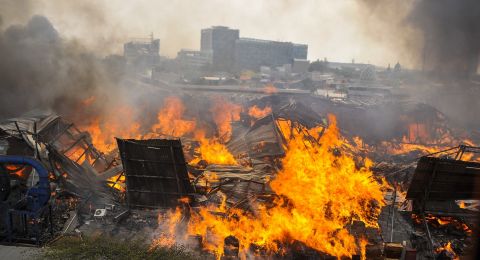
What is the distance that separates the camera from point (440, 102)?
31172 mm

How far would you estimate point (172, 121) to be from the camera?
2311 centimetres

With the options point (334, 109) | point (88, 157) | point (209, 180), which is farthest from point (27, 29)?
point (334, 109)

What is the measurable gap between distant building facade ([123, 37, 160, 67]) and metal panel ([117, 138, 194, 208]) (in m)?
40.1

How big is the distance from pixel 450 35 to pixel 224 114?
19.8 m

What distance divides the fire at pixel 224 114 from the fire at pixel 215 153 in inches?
130

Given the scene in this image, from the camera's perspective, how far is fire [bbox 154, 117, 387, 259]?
33.8 feet

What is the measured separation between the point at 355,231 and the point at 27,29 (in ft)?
81.2

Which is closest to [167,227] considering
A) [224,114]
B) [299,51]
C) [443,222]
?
[443,222]

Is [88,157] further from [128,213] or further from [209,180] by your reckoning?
[209,180]

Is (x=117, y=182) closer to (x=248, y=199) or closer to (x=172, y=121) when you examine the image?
(x=248, y=199)

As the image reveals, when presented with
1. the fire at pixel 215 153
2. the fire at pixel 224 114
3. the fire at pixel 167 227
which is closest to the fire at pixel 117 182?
the fire at pixel 167 227

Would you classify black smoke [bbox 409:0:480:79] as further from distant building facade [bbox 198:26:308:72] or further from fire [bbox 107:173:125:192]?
distant building facade [bbox 198:26:308:72]

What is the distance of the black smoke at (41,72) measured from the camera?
2122 centimetres

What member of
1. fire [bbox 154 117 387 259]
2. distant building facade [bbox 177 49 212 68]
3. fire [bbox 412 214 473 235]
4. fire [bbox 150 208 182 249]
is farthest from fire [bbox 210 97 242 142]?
distant building facade [bbox 177 49 212 68]
